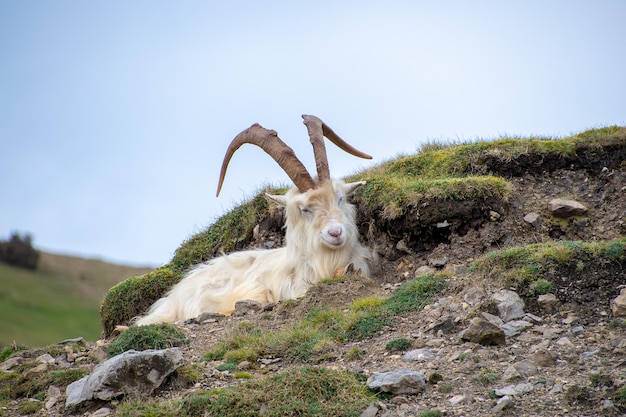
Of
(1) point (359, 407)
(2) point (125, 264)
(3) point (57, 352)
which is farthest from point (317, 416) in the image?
(2) point (125, 264)

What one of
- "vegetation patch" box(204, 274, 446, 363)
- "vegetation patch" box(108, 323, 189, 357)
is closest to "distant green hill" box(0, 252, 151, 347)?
"vegetation patch" box(108, 323, 189, 357)

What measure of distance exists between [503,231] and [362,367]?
3.98 meters

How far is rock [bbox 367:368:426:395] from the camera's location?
7.41 metres

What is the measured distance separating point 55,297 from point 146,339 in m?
36.7

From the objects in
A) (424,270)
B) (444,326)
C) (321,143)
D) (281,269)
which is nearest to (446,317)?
(444,326)

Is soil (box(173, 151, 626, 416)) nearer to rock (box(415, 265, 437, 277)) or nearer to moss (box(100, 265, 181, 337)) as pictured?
rock (box(415, 265, 437, 277))

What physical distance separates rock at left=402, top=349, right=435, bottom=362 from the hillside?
20 millimetres

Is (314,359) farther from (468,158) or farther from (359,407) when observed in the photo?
(468,158)

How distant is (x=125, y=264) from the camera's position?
1849 inches

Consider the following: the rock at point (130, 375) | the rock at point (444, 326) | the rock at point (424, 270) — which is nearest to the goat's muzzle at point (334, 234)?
the rock at point (424, 270)

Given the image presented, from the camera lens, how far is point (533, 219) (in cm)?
1141

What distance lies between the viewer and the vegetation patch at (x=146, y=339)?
955 centimetres

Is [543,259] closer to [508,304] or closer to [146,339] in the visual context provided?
[508,304]

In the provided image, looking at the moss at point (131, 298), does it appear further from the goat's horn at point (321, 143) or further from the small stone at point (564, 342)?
the small stone at point (564, 342)
